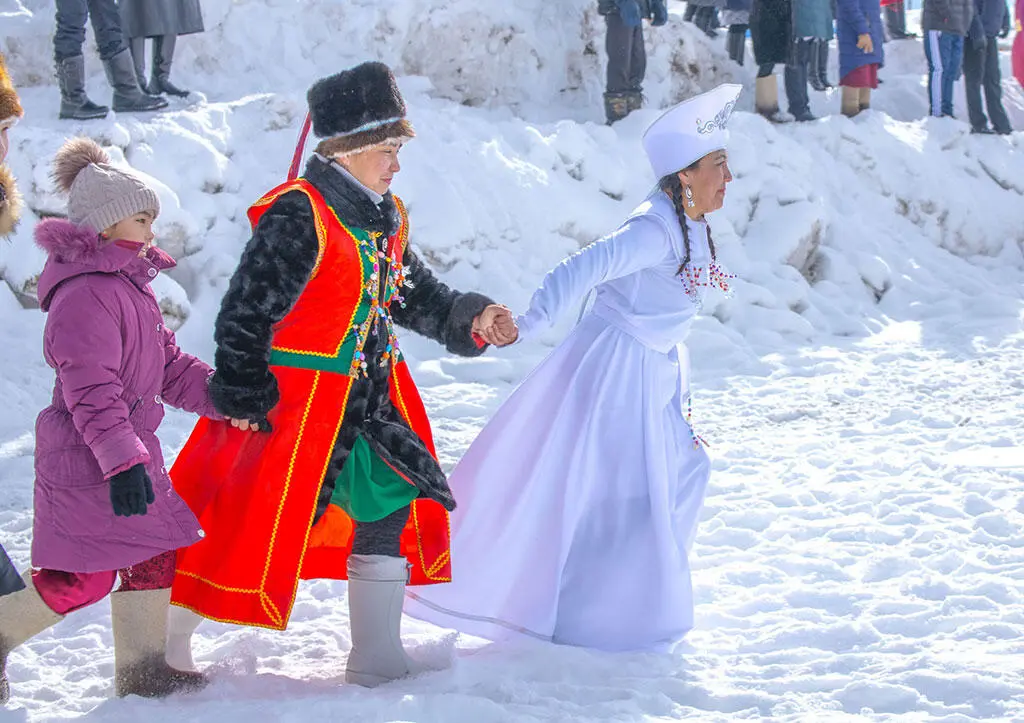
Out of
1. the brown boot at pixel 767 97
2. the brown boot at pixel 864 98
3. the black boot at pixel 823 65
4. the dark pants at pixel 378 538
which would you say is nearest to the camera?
the dark pants at pixel 378 538

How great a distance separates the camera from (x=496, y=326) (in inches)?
130

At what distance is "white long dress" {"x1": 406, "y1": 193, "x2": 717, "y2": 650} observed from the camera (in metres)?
3.36

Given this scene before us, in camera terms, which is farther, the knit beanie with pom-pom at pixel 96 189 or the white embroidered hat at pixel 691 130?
the white embroidered hat at pixel 691 130

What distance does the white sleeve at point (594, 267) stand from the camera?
3287 mm

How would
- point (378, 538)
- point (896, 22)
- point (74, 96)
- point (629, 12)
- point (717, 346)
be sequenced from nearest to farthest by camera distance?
point (378, 538), point (74, 96), point (717, 346), point (629, 12), point (896, 22)

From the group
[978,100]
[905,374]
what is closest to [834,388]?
[905,374]

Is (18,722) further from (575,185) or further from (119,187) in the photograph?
(575,185)

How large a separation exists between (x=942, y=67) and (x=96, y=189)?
28.3ft

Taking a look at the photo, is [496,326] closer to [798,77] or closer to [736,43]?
[798,77]

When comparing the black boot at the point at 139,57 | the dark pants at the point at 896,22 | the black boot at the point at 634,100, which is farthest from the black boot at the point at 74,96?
the dark pants at the point at 896,22

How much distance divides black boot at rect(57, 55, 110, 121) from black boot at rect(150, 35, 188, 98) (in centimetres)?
75

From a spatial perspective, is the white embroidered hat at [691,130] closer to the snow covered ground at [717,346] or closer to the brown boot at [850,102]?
the snow covered ground at [717,346]

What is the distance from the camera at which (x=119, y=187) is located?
2.84m

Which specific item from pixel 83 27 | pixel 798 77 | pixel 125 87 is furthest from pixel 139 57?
pixel 798 77
